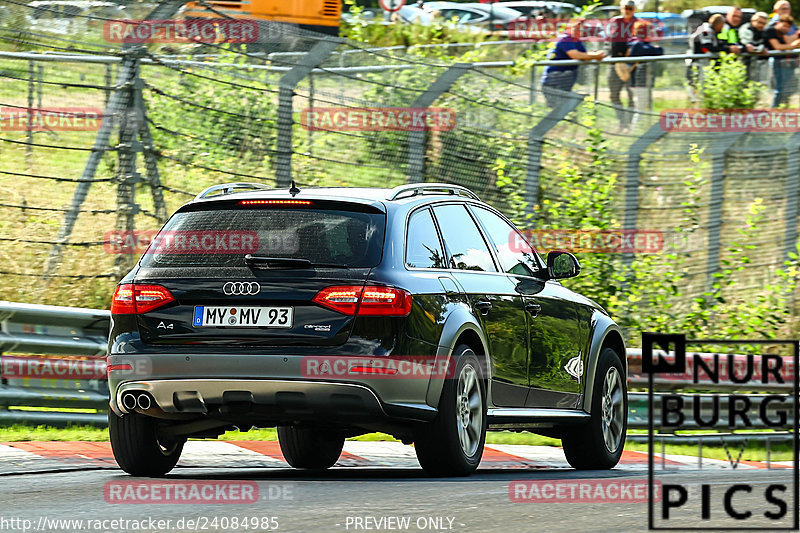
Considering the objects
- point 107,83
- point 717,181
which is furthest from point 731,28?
point 107,83

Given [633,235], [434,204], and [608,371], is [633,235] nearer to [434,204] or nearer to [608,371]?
[608,371]

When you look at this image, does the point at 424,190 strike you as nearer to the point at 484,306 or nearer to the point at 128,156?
the point at 484,306

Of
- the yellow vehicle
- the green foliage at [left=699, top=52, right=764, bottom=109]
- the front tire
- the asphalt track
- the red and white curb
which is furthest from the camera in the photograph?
the yellow vehicle

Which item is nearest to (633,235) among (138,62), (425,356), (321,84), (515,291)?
(321,84)

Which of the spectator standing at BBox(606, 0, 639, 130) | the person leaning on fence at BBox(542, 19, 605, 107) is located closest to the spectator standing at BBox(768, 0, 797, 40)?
the spectator standing at BBox(606, 0, 639, 130)

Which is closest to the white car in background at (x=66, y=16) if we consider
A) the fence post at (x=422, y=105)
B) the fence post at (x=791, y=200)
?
the fence post at (x=422, y=105)

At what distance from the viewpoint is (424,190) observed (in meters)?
8.81

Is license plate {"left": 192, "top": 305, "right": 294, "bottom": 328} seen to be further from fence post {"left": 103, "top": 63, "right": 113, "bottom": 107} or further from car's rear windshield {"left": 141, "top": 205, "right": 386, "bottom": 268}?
fence post {"left": 103, "top": 63, "right": 113, "bottom": 107}

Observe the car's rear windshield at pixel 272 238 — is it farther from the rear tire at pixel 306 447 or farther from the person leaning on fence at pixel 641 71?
the person leaning on fence at pixel 641 71

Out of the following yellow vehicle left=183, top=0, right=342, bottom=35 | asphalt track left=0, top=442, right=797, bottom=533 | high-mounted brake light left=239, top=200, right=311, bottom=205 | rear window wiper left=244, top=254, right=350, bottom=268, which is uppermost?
yellow vehicle left=183, top=0, right=342, bottom=35

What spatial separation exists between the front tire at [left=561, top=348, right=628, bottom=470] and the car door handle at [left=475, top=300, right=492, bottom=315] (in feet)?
5.23

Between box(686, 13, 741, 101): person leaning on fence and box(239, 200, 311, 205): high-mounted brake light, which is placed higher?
box(686, 13, 741, 101): person leaning on fence

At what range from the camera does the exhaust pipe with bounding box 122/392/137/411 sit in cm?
788

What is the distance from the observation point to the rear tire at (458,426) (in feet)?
26.0
